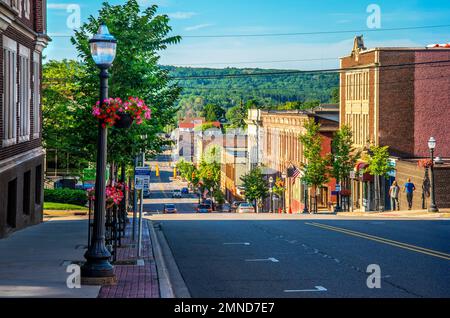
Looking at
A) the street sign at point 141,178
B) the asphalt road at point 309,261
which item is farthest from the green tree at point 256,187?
the street sign at point 141,178

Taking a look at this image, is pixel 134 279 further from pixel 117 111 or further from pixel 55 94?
pixel 55 94

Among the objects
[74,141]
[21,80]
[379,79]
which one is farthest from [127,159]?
[379,79]

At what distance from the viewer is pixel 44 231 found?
28.5 metres

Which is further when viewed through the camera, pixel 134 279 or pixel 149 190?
pixel 149 190

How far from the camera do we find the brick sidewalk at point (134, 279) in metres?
14.2

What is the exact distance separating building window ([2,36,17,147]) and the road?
6008 millimetres

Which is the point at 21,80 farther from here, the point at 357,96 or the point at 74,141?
the point at 357,96

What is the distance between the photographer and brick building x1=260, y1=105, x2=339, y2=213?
76.4 meters

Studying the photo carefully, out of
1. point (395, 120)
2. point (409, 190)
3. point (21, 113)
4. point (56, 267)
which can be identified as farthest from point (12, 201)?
point (395, 120)

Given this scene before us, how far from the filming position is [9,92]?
88.7 ft

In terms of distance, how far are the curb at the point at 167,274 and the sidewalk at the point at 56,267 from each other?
150 millimetres

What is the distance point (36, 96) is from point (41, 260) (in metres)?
A: 16.1

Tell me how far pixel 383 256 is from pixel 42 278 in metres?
8.15

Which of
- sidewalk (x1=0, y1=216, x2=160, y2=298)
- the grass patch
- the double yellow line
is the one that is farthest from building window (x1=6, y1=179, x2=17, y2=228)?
the grass patch
